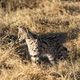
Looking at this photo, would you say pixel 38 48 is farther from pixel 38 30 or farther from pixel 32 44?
pixel 38 30

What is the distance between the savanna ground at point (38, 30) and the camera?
5391 millimetres

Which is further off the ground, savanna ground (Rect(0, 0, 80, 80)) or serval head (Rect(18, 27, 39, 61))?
serval head (Rect(18, 27, 39, 61))

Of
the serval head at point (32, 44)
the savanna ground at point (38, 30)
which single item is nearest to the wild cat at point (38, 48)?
the serval head at point (32, 44)

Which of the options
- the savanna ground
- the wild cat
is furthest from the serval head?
the savanna ground

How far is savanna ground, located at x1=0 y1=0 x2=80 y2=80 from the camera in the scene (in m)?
5.39

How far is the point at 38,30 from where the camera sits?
295 inches

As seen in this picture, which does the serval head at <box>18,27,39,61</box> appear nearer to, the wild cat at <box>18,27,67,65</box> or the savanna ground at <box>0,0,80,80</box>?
the wild cat at <box>18,27,67,65</box>

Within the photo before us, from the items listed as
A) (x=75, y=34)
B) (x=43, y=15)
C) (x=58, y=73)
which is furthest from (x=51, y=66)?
(x=43, y=15)

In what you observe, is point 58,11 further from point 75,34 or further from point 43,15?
point 75,34

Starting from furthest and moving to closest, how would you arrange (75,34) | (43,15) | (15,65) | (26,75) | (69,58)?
(43,15)
(75,34)
(69,58)
(15,65)
(26,75)

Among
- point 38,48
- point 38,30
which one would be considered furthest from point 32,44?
point 38,30

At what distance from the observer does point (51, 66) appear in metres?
5.81

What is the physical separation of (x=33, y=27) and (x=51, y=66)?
1884 millimetres

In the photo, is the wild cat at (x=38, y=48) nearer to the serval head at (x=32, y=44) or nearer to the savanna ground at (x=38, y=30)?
the serval head at (x=32, y=44)
